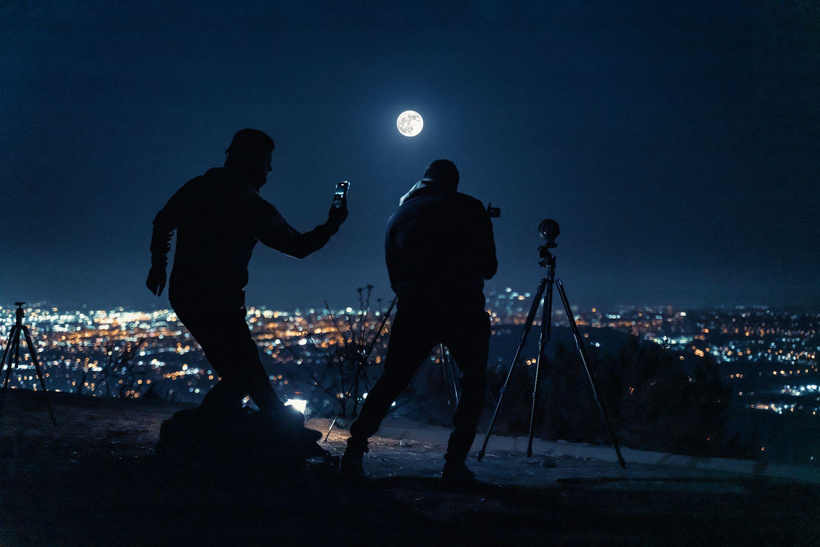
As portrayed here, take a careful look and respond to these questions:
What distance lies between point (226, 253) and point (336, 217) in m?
0.63

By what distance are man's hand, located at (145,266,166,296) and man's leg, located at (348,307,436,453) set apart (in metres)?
1.36

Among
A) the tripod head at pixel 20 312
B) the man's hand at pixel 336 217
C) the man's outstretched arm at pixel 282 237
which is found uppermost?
the man's hand at pixel 336 217

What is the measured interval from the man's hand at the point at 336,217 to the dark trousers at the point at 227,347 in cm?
65

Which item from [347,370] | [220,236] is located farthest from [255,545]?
[347,370]

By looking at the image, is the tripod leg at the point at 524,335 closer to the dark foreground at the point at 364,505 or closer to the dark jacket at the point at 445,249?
the dark foreground at the point at 364,505

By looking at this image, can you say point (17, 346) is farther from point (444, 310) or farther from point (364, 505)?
point (444, 310)

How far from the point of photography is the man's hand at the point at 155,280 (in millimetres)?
2875

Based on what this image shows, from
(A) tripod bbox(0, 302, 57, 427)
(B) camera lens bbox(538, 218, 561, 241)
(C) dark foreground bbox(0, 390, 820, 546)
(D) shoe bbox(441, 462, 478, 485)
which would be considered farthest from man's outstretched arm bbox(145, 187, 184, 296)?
(B) camera lens bbox(538, 218, 561, 241)

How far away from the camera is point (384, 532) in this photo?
1.95 metres

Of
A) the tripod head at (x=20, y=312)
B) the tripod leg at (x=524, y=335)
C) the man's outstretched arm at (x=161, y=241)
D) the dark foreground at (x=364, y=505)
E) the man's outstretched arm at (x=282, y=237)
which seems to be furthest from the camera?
the tripod head at (x=20, y=312)

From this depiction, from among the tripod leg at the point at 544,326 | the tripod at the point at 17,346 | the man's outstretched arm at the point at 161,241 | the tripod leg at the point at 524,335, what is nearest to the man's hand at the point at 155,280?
the man's outstretched arm at the point at 161,241

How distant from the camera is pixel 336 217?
9.34 feet

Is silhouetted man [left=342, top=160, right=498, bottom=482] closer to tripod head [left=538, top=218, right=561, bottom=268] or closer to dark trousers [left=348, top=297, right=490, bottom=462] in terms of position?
dark trousers [left=348, top=297, right=490, bottom=462]

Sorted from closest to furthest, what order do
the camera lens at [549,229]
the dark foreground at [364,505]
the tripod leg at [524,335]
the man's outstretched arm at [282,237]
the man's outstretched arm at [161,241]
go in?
1. the dark foreground at [364,505]
2. the man's outstretched arm at [282,237]
3. the man's outstretched arm at [161,241]
4. the tripod leg at [524,335]
5. the camera lens at [549,229]
